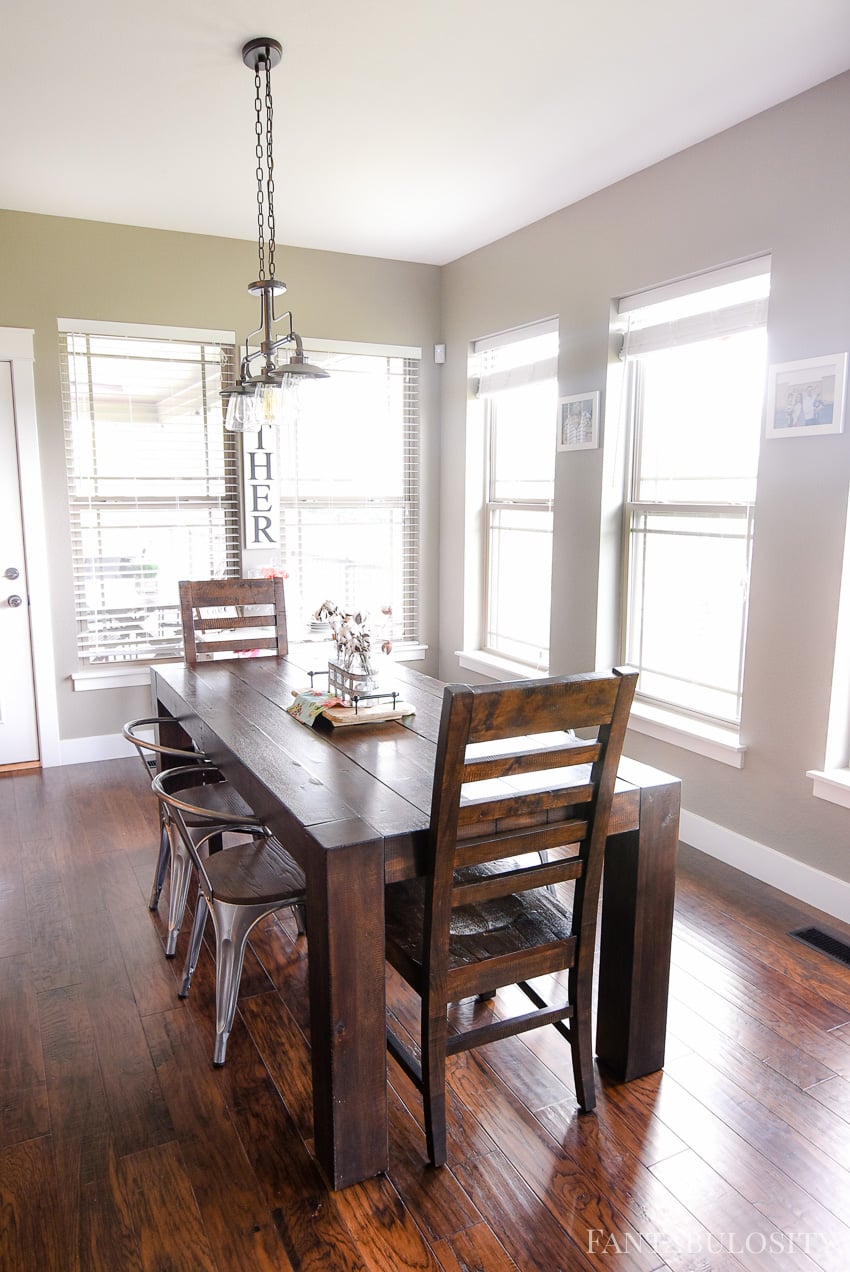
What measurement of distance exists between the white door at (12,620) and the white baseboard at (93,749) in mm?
146

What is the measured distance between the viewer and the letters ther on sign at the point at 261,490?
15.1 feet

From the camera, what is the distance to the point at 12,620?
14.0 feet

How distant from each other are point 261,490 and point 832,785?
126 inches

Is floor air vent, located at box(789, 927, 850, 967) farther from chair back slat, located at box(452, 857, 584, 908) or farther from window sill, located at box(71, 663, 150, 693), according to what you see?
window sill, located at box(71, 663, 150, 693)

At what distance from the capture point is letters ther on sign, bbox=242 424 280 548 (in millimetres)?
4617

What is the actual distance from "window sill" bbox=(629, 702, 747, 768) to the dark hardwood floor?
70cm

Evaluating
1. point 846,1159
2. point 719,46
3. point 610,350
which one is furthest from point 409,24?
point 846,1159

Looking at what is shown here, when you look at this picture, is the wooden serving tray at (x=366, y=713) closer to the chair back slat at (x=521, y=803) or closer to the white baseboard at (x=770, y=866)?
the chair back slat at (x=521, y=803)

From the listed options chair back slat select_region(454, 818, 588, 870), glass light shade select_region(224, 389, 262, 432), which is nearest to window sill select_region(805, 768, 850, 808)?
chair back slat select_region(454, 818, 588, 870)

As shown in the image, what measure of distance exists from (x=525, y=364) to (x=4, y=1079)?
12.2 ft

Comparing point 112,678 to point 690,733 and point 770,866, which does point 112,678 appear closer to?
point 690,733

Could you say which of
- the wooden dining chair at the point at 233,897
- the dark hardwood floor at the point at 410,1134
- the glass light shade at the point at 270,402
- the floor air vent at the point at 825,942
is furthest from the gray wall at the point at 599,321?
the wooden dining chair at the point at 233,897

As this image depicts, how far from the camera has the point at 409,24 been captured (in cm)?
240

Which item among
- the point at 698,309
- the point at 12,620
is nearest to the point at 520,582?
the point at 698,309
